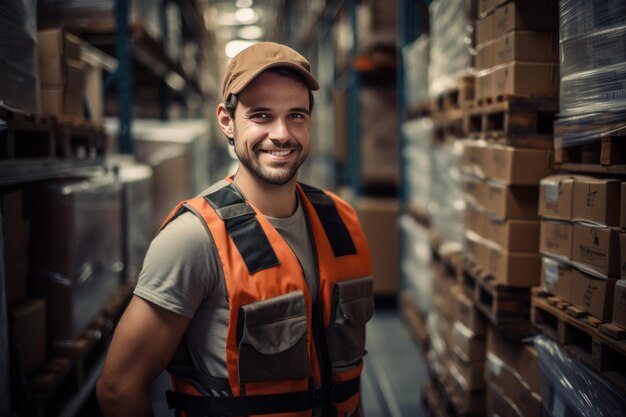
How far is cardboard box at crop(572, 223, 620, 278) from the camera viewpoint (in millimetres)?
1714

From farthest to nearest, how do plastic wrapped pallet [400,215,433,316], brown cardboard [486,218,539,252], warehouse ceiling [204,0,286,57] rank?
1. warehouse ceiling [204,0,286,57]
2. plastic wrapped pallet [400,215,433,316]
3. brown cardboard [486,218,539,252]

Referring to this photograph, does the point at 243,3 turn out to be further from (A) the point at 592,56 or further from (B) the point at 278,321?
(B) the point at 278,321

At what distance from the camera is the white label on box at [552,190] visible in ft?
6.82

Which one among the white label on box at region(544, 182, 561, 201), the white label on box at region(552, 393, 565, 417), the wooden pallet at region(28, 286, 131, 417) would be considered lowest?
the wooden pallet at region(28, 286, 131, 417)

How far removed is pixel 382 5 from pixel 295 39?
9.42 meters

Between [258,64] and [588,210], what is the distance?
49.1 inches

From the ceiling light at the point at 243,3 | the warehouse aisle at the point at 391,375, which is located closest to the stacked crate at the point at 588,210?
the warehouse aisle at the point at 391,375

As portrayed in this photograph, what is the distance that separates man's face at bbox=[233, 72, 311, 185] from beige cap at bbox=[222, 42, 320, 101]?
0.15ft

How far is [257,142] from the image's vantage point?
1.84 m

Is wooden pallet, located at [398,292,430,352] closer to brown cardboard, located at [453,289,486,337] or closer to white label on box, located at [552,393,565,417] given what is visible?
brown cardboard, located at [453,289,486,337]

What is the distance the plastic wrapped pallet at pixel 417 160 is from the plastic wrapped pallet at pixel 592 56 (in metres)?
2.12

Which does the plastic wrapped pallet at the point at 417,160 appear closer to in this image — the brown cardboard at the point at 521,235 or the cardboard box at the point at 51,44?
the brown cardboard at the point at 521,235

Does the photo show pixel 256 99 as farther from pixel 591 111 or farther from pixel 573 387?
pixel 573 387

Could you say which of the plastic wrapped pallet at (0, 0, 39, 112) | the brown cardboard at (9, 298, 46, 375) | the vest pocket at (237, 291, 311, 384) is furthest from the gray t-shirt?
the plastic wrapped pallet at (0, 0, 39, 112)
